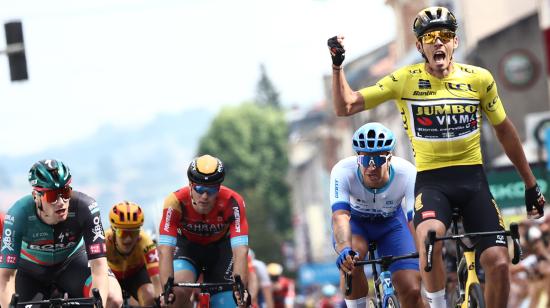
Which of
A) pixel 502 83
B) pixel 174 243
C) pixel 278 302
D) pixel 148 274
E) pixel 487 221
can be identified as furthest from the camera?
pixel 502 83

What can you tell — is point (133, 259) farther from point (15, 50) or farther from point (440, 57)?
point (15, 50)

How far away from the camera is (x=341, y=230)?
12.1 meters

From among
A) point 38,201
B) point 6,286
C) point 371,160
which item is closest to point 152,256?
point 6,286

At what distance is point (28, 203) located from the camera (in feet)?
39.6

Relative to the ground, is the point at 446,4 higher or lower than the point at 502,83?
higher

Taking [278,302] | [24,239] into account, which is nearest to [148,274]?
[24,239]

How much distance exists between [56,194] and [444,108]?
333 cm

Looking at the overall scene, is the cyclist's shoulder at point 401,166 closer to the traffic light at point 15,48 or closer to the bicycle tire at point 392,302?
the bicycle tire at point 392,302

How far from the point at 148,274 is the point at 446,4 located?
158 ft

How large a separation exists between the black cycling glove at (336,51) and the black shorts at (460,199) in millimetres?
1271

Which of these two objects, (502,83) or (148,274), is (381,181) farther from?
(502,83)

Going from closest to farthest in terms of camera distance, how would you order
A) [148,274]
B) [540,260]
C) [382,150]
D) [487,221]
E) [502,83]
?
[487,221] < [382,150] < [148,274] < [540,260] < [502,83]

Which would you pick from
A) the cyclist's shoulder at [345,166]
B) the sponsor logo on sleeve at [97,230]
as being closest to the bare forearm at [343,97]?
the cyclist's shoulder at [345,166]

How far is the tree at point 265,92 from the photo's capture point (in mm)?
178625
